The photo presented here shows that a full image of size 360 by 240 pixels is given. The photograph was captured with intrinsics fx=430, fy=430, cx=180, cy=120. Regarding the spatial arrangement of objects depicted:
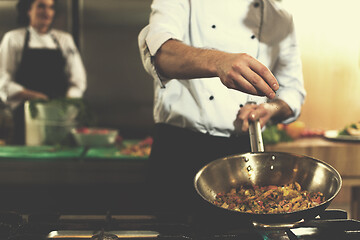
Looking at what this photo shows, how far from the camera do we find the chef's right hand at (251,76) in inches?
40.9

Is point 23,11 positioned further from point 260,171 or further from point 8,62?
point 260,171

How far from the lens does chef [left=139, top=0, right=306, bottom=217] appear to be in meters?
1.70

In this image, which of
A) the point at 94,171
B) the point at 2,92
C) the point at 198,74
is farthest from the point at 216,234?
the point at 2,92

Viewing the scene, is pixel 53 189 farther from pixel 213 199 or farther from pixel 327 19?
pixel 327 19

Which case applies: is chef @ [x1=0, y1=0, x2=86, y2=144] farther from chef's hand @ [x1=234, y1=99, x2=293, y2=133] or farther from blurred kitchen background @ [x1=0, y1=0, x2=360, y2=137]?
chef's hand @ [x1=234, y1=99, x2=293, y2=133]

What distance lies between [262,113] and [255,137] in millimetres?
177

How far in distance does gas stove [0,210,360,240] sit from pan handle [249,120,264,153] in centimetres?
28

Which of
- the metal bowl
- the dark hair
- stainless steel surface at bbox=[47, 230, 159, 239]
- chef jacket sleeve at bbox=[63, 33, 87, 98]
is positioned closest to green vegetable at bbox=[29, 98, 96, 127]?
the metal bowl

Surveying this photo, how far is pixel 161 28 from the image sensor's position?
4.53 ft

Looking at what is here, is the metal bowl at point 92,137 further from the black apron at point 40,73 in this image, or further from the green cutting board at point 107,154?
the black apron at point 40,73

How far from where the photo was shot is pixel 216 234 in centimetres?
120

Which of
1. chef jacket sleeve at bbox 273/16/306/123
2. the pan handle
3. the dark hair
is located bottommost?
the pan handle

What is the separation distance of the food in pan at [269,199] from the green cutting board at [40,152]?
1.57 metres

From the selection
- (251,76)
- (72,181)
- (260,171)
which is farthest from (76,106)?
(251,76)
